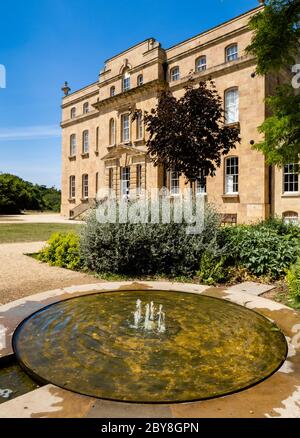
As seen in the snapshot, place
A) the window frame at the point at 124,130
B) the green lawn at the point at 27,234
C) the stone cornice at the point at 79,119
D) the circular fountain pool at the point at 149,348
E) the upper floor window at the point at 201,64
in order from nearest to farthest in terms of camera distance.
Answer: the circular fountain pool at the point at 149,348 < the green lawn at the point at 27,234 < the upper floor window at the point at 201,64 < the window frame at the point at 124,130 < the stone cornice at the point at 79,119

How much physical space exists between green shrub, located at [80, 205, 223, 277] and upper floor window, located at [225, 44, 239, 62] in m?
17.4

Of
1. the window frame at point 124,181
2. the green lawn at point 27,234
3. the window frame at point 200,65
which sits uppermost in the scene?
the window frame at point 200,65

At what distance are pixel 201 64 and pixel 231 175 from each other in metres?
8.80

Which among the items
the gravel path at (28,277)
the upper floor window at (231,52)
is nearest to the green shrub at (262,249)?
A: the gravel path at (28,277)

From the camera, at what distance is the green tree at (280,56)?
888 cm

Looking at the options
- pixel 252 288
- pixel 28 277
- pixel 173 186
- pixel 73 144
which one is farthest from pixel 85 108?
pixel 252 288

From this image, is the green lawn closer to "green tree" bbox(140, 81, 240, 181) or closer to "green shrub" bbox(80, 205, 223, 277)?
"green tree" bbox(140, 81, 240, 181)

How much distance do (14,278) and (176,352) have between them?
16.3ft

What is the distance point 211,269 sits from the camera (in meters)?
7.20

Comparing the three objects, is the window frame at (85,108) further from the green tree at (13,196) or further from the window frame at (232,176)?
the window frame at (232,176)

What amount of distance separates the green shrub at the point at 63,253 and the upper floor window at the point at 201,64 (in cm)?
1841

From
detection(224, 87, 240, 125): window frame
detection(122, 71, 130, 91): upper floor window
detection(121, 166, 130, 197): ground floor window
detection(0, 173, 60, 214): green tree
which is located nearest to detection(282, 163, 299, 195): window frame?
detection(224, 87, 240, 125): window frame
